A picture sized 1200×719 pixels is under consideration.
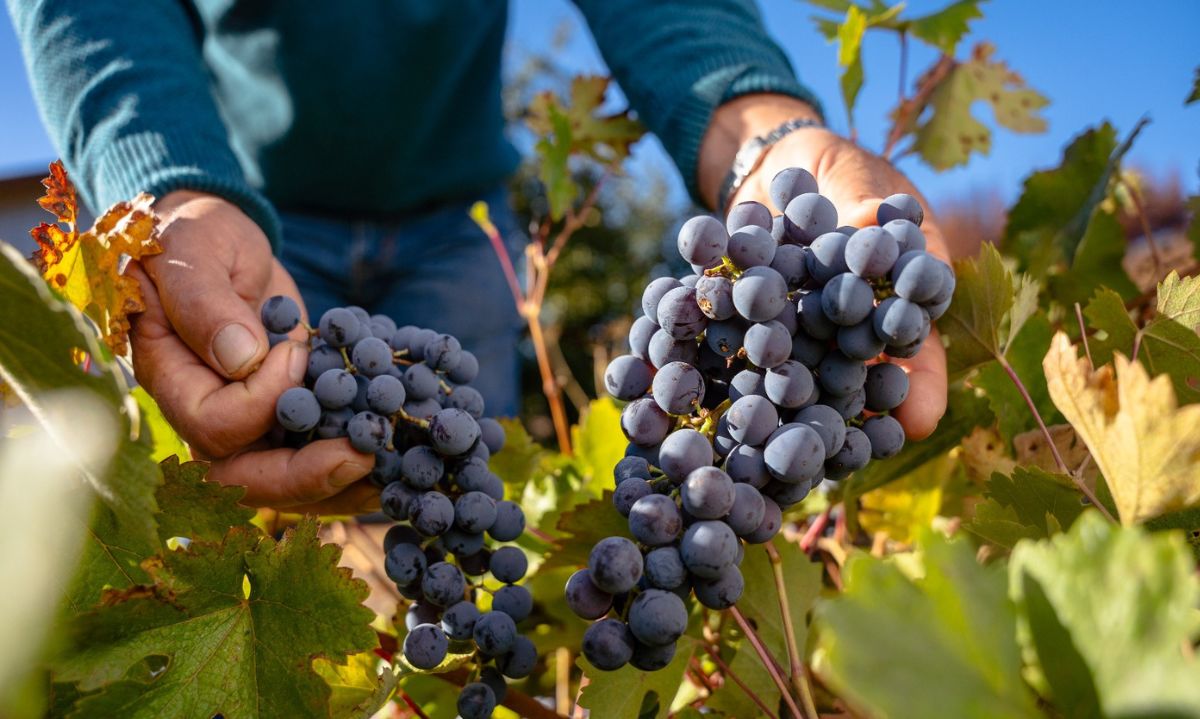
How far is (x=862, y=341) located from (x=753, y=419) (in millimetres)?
98

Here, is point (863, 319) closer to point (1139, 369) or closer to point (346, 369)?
point (1139, 369)

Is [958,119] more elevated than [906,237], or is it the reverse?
[906,237]

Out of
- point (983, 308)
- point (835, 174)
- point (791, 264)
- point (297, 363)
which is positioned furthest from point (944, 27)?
point (297, 363)

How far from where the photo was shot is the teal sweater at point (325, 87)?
1194mm

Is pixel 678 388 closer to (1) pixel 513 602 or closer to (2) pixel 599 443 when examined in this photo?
(1) pixel 513 602

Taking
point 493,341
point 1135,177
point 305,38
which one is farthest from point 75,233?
point 1135,177

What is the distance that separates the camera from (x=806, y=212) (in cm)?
62

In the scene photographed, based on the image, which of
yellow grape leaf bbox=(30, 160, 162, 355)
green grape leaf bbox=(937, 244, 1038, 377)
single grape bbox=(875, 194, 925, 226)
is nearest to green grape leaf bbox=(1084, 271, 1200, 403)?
green grape leaf bbox=(937, 244, 1038, 377)

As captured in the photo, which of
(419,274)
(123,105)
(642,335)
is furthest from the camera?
(419,274)

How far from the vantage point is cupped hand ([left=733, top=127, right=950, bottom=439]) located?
0.66 meters

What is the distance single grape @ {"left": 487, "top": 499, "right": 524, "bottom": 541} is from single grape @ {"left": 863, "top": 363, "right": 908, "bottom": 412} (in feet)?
1.11

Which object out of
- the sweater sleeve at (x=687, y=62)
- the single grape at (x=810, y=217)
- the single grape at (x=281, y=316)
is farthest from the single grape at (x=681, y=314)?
the sweater sleeve at (x=687, y=62)

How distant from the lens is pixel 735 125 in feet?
3.96

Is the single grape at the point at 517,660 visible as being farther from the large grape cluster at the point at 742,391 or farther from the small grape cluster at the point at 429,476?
the large grape cluster at the point at 742,391
